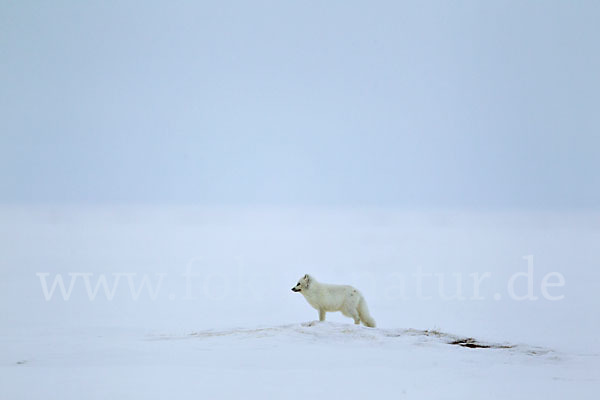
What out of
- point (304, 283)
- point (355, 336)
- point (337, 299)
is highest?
point (304, 283)

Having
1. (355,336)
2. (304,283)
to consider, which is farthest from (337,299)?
(355,336)

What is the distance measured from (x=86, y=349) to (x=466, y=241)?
27.2m

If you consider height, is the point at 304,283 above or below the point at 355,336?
above

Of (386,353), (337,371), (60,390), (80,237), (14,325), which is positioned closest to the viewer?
(60,390)

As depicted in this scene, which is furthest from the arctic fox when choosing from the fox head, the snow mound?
the snow mound

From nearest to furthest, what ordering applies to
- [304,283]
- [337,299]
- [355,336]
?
[355,336] → [337,299] → [304,283]

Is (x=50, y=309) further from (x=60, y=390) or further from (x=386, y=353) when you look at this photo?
(x=386, y=353)

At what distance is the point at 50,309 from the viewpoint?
46.2ft

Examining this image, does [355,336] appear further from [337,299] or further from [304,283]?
[304,283]

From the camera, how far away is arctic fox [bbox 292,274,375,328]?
33.9 ft

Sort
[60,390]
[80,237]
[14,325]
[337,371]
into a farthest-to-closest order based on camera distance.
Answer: [80,237] → [14,325] → [337,371] → [60,390]

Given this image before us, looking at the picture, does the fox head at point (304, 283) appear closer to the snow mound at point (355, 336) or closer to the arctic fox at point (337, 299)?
the arctic fox at point (337, 299)

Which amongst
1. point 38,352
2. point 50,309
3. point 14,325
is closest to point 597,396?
point 38,352

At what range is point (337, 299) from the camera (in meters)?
10.4
